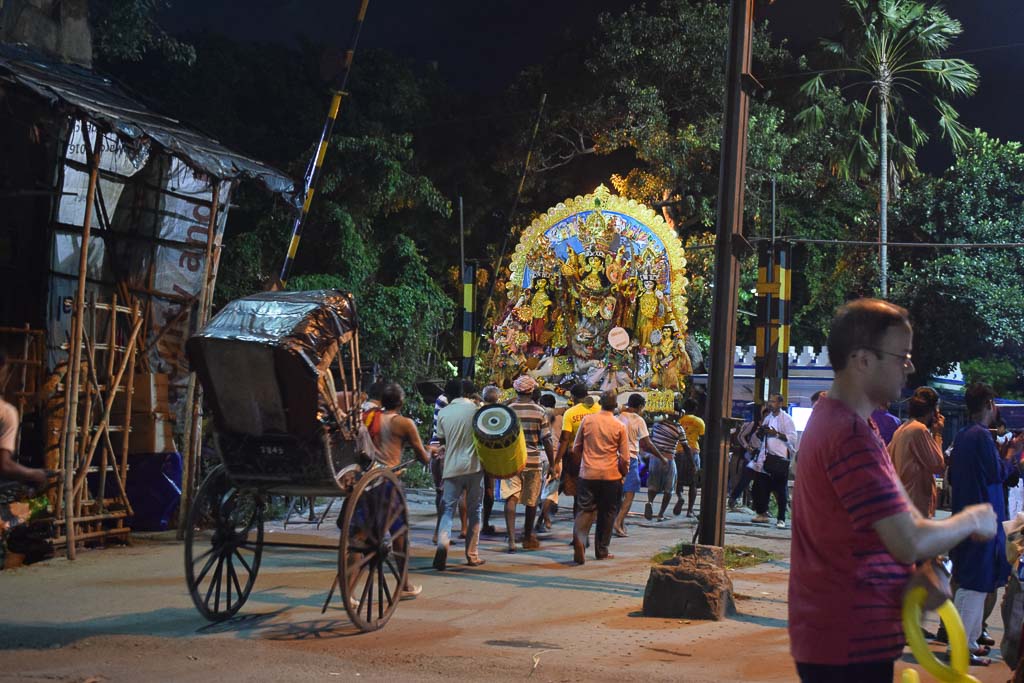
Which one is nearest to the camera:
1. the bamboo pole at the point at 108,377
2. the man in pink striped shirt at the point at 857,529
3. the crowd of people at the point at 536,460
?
the man in pink striped shirt at the point at 857,529

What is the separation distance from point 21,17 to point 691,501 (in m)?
11.2

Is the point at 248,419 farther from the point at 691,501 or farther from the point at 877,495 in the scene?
the point at 691,501

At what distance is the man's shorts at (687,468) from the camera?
17297mm

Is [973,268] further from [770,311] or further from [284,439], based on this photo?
[284,439]

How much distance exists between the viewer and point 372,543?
8.18 m

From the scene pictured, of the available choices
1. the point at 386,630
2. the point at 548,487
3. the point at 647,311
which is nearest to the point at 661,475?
the point at 548,487

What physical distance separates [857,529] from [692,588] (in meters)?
5.92

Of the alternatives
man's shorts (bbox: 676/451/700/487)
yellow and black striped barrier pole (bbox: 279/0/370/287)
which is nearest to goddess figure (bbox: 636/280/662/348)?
man's shorts (bbox: 676/451/700/487)

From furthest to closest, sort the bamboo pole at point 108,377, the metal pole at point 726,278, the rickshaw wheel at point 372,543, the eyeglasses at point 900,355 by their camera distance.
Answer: the bamboo pole at point 108,377, the metal pole at point 726,278, the rickshaw wheel at point 372,543, the eyeglasses at point 900,355

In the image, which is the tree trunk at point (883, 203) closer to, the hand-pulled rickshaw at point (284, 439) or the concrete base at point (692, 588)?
the concrete base at point (692, 588)

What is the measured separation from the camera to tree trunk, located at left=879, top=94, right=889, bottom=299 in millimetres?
32250

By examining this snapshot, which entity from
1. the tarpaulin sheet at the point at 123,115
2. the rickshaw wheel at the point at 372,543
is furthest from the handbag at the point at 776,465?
the rickshaw wheel at the point at 372,543

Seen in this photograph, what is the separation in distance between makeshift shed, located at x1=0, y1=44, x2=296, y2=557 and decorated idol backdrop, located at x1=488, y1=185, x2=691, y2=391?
9.87m

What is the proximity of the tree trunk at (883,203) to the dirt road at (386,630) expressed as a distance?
892 inches
